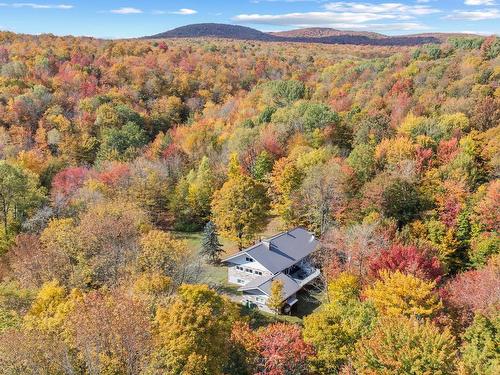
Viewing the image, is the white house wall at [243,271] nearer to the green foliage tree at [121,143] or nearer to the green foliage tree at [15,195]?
the green foliage tree at [15,195]

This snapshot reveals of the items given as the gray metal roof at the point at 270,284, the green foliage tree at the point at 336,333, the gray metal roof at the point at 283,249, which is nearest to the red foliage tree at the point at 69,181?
the gray metal roof at the point at 283,249

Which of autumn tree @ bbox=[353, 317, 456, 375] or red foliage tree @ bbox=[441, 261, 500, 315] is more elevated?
autumn tree @ bbox=[353, 317, 456, 375]

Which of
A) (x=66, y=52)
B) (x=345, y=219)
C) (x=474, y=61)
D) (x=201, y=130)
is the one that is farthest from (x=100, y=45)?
(x=345, y=219)

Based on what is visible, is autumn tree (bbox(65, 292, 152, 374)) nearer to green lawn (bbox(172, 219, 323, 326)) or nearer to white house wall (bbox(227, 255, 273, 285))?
green lawn (bbox(172, 219, 323, 326))

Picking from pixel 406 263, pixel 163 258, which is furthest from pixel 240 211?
pixel 406 263

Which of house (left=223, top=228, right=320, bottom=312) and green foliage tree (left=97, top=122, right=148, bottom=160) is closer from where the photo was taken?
house (left=223, top=228, right=320, bottom=312)

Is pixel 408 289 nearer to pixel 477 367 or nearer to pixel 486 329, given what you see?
pixel 486 329

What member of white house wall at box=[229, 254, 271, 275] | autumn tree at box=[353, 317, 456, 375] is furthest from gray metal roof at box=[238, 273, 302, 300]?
autumn tree at box=[353, 317, 456, 375]
